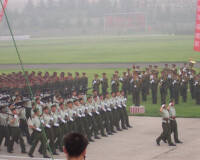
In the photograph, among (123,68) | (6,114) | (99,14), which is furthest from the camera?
(99,14)

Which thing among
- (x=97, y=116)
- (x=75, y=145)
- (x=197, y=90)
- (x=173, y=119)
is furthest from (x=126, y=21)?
(x=75, y=145)

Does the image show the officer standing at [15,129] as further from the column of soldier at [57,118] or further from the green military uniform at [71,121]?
the green military uniform at [71,121]

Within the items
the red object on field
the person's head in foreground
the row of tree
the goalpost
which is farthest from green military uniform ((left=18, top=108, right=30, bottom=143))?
the goalpost

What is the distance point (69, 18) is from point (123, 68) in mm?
64403

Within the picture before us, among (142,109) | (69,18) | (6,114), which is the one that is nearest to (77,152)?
(6,114)

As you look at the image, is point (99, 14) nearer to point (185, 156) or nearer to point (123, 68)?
point (123, 68)

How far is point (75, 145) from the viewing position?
4.14 m

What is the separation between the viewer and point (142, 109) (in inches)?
843

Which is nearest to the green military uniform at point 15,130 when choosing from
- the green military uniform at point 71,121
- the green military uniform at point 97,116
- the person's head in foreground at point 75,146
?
the green military uniform at point 71,121

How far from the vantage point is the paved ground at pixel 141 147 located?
13992 millimetres

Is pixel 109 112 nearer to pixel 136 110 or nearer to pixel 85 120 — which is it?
pixel 85 120

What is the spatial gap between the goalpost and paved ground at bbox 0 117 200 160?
94349mm

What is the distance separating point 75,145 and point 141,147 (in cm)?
1114

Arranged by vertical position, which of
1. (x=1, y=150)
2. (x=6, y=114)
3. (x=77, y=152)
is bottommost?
(x=1, y=150)
